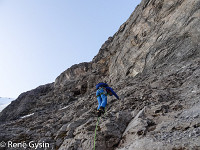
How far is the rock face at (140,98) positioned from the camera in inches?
137

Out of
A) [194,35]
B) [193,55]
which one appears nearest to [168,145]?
[193,55]

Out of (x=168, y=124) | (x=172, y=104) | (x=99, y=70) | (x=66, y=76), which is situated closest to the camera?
(x=168, y=124)

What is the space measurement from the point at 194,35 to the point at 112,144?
879cm

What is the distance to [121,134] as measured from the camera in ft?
12.9

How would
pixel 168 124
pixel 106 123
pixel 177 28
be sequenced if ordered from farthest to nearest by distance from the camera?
pixel 177 28 → pixel 106 123 → pixel 168 124

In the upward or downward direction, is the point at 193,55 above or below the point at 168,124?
above

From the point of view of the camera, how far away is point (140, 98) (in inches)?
235

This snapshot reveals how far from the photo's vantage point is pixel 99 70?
19.4m

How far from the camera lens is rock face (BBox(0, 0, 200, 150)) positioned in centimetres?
347

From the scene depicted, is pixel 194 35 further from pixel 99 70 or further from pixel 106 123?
pixel 99 70

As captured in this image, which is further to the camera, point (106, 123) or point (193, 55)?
point (193, 55)

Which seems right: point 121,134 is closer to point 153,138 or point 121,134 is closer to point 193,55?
point 153,138

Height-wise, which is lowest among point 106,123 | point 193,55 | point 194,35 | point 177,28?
point 106,123

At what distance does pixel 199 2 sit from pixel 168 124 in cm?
970
